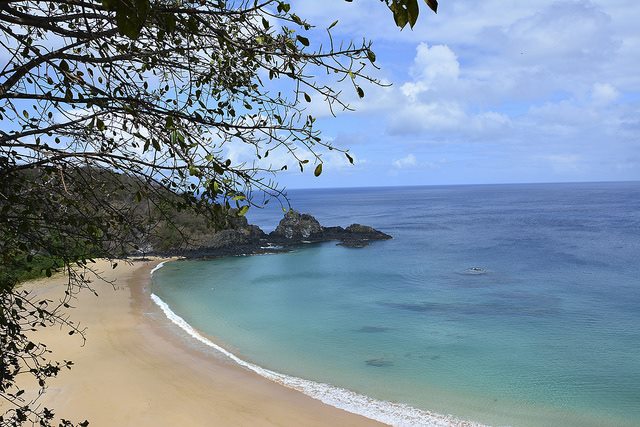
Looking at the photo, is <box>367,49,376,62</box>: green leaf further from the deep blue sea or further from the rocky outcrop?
the rocky outcrop

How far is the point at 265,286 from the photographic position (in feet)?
93.0

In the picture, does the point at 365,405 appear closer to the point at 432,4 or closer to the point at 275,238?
the point at 432,4

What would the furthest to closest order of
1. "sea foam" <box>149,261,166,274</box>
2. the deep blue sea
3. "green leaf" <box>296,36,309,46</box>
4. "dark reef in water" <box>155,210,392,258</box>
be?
"dark reef in water" <box>155,210,392,258</box>, "sea foam" <box>149,261,166,274</box>, the deep blue sea, "green leaf" <box>296,36,309,46</box>

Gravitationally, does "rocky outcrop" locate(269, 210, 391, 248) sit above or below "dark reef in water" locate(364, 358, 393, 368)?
above

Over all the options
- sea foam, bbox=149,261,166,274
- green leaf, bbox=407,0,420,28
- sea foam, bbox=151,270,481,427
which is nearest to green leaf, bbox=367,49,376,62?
green leaf, bbox=407,0,420,28

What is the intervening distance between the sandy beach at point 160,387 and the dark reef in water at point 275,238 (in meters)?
20.7

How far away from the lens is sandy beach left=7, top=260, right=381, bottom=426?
11.3 m

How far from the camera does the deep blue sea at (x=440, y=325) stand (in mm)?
13008

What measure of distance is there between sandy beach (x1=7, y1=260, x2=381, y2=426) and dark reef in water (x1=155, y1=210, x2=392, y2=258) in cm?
2074

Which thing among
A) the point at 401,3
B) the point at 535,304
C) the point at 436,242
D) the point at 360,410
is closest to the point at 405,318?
the point at 535,304

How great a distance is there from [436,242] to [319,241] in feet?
33.0

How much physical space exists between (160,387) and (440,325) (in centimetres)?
1080

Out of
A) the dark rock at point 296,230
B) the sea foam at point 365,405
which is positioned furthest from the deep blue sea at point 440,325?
the dark rock at point 296,230

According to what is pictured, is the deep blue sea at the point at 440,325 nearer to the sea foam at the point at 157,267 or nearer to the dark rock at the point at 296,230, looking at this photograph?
the sea foam at the point at 157,267
